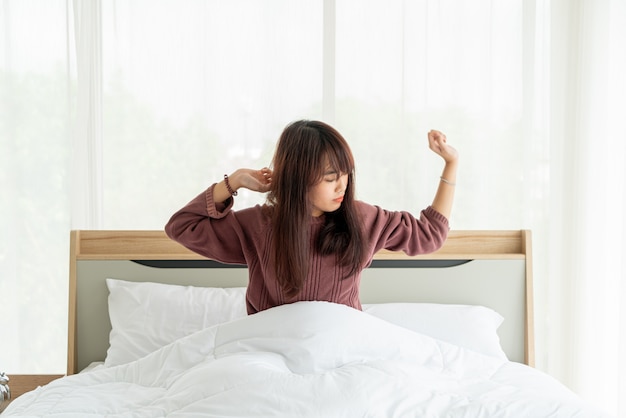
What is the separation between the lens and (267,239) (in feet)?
6.07

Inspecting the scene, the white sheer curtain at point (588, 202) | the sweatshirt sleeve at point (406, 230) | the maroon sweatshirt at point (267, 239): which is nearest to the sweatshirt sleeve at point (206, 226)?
the maroon sweatshirt at point (267, 239)

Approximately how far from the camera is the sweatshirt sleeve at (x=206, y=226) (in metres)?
1.84

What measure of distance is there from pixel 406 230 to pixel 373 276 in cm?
73

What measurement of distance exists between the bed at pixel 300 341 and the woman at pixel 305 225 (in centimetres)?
9

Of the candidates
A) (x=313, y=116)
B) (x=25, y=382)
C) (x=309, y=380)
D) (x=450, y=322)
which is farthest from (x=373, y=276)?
(x=25, y=382)

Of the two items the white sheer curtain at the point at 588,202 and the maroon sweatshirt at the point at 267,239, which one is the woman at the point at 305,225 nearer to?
the maroon sweatshirt at the point at 267,239

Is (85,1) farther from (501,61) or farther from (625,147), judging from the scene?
(625,147)

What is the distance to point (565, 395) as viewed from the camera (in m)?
1.77

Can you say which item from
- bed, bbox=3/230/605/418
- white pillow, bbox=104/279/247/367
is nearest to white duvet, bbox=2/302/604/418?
bed, bbox=3/230/605/418

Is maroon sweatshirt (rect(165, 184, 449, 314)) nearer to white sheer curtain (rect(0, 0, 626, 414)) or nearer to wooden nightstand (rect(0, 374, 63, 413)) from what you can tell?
white sheer curtain (rect(0, 0, 626, 414))

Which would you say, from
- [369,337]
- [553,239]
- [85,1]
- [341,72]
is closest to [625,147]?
[553,239]

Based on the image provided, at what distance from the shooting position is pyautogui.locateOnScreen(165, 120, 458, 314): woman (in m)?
1.75

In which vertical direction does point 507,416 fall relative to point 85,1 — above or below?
below

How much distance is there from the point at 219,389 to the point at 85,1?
1.83m
